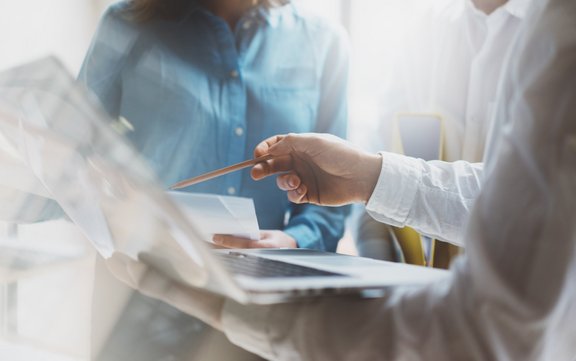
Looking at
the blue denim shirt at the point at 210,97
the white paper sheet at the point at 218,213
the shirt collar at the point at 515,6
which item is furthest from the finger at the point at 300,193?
the shirt collar at the point at 515,6

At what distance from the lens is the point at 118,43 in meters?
1.03

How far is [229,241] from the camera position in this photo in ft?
2.33

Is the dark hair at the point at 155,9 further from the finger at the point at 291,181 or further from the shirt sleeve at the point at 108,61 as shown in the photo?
the finger at the point at 291,181

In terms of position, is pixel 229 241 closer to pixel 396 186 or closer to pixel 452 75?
pixel 396 186

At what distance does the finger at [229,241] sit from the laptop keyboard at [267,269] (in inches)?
6.8

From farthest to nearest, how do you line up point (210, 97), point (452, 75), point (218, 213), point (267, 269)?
point (452, 75), point (210, 97), point (218, 213), point (267, 269)

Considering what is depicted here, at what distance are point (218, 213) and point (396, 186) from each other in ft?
0.79

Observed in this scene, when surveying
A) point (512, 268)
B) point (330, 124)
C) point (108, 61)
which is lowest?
point (330, 124)

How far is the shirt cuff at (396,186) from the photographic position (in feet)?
2.26

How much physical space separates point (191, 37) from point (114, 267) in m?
Result: 0.64

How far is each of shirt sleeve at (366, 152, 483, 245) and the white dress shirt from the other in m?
0.33

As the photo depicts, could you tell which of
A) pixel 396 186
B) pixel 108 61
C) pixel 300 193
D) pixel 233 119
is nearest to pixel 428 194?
pixel 396 186

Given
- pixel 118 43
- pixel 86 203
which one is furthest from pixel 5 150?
pixel 118 43

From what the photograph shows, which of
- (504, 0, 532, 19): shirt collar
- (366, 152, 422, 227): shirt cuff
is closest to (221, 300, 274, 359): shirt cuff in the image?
(366, 152, 422, 227): shirt cuff
